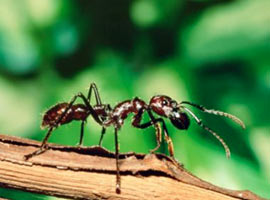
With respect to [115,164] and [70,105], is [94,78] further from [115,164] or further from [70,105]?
[115,164]

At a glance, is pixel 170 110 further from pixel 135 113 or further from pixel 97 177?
pixel 97 177

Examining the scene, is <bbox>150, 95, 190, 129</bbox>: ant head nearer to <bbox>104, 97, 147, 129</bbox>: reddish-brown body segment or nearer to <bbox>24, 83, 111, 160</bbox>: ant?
<bbox>104, 97, 147, 129</bbox>: reddish-brown body segment

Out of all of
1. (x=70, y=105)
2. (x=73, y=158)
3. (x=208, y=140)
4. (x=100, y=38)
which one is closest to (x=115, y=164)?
(x=73, y=158)

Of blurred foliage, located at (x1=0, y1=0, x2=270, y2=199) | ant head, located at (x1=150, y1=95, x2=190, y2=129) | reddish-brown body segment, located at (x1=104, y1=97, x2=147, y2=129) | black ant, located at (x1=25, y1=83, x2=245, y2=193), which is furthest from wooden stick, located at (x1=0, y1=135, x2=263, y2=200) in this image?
blurred foliage, located at (x1=0, y1=0, x2=270, y2=199)

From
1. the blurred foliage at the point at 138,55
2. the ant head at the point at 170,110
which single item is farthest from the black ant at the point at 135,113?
the blurred foliage at the point at 138,55

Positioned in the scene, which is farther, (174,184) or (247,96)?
(247,96)

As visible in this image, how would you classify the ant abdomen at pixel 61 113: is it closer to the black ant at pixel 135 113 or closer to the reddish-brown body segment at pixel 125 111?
the black ant at pixel 135 113
